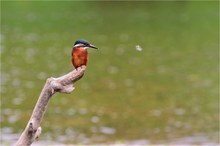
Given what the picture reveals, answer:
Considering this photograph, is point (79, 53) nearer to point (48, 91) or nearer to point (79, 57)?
point (79, 57)

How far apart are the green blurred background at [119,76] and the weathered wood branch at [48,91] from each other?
14698mm

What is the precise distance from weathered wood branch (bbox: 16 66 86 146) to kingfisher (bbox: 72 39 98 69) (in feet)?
0.15

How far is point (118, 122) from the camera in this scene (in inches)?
876

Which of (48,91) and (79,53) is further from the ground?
(79,53)

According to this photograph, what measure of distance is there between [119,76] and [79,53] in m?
30.0

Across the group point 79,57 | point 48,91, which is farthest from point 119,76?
point 79,57

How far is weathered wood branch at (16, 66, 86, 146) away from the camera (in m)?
4.11

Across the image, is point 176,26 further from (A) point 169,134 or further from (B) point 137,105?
(A) point 169,134

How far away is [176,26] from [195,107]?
116 ft

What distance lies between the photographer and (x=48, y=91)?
4.21 m

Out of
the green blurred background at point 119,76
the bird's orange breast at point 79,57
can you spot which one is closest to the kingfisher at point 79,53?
the bird's orange breast at point 79,57

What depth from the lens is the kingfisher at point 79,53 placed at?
394cm

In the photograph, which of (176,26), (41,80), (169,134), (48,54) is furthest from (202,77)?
(176,26)

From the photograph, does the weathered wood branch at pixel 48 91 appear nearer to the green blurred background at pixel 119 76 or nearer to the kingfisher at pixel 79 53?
the kingfisher at pixel 79 53
